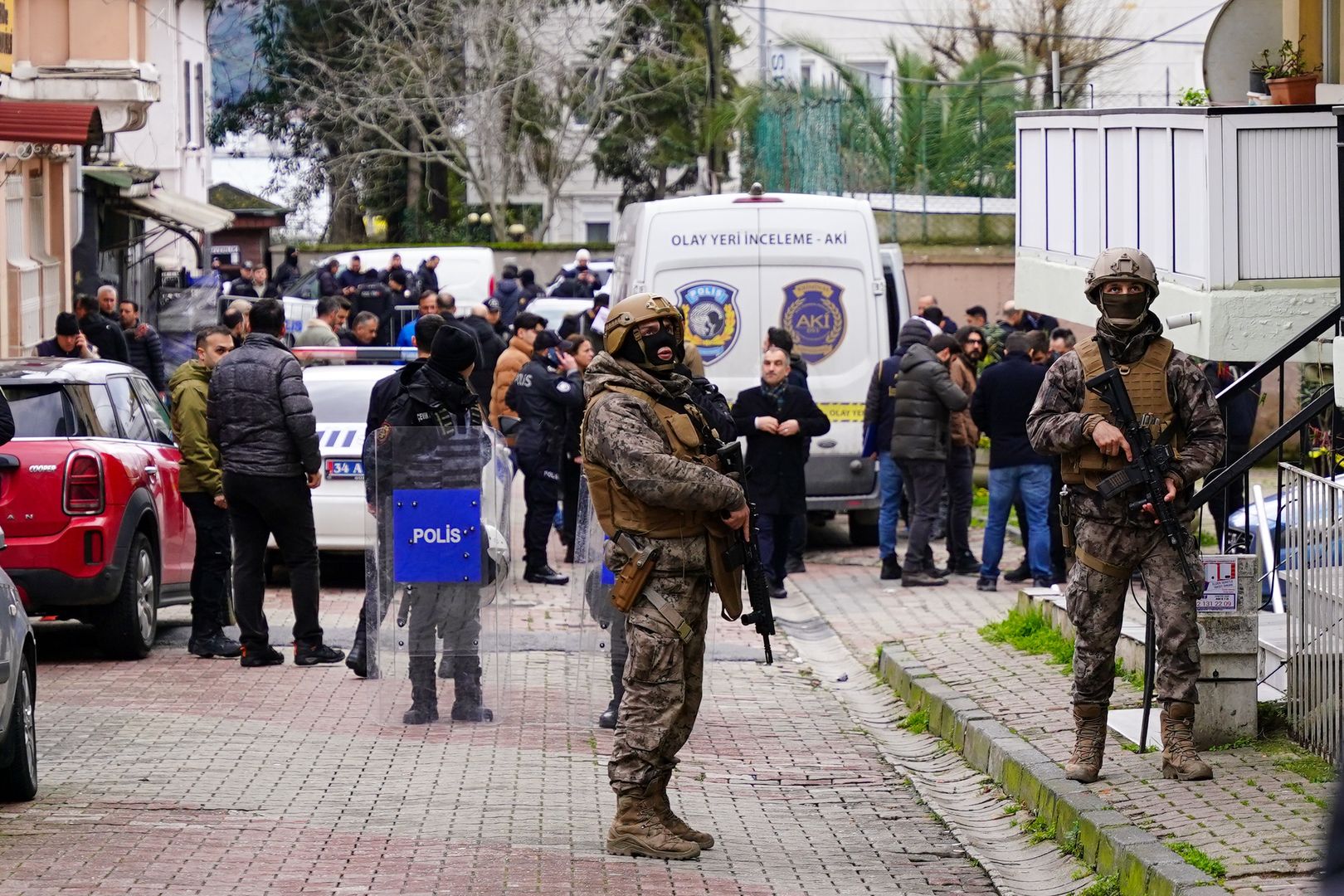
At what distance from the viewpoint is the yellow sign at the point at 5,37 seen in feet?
53.8

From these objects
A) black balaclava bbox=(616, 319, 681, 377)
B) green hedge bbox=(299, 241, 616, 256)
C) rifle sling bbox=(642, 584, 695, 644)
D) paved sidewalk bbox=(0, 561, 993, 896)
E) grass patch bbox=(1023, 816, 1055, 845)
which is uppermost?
green hedge bbox=(299, 241, 616, 256)

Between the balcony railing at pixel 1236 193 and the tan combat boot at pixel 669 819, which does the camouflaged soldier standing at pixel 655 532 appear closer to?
the tan combat boot at pixel 669 819

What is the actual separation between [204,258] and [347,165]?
793 cm

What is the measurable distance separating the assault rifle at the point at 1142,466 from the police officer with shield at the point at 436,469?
3.17m

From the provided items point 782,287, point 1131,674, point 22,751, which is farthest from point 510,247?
point 22,751

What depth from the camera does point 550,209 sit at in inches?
1834

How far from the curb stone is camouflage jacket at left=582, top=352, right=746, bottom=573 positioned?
64.3 inches

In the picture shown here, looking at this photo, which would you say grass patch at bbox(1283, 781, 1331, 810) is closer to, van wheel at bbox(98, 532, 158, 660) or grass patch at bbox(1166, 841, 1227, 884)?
grass patch at bbox(1166, 841, 1227, 884)

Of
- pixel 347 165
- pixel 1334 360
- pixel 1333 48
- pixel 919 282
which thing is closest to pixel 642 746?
pixel 1334 360

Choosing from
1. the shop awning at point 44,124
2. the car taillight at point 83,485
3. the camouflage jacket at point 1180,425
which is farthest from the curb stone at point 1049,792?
the shop awning at point 44,124

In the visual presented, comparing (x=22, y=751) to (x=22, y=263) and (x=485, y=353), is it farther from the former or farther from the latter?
(x=22, y=263)

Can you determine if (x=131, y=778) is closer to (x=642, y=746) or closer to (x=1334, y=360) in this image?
(x=642, y=746)

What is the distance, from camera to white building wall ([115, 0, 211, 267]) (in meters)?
38.5

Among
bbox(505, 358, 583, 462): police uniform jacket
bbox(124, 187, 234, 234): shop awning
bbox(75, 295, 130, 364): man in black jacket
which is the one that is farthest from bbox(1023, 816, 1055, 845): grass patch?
bbox(124, 187, 234, 234): shop awning
